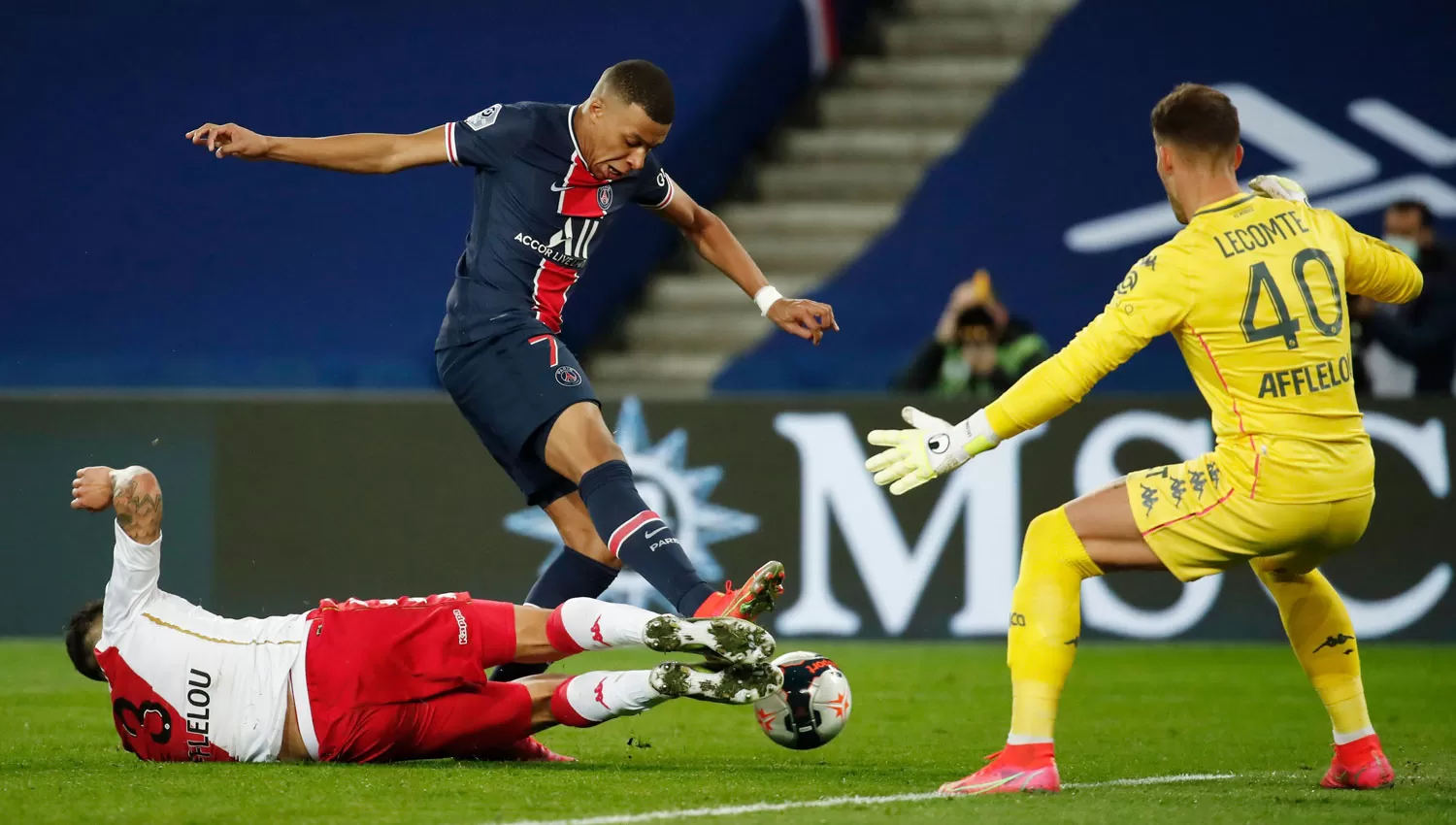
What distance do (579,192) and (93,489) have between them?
5.49 feet

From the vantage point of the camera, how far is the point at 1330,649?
16.0 ft

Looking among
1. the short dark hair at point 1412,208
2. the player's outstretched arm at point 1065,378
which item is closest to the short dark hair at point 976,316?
the short dark hair at point 1412,208

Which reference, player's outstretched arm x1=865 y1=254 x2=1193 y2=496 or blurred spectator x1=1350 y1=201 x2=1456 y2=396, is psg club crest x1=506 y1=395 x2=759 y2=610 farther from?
player's outstretched arm x1=865 y1=254 x2=1193 y2=496

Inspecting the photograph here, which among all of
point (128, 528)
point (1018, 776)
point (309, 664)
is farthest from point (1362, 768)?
point (128, 528)

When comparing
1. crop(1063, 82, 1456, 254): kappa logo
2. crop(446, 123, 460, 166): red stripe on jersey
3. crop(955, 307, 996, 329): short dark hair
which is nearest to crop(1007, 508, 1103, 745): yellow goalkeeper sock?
crop(446, 123, 460, 166): red stripe on jersey

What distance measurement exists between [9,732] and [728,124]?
8694 mm

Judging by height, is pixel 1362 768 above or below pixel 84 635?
below

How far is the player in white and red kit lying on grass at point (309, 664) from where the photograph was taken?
502 centimetres

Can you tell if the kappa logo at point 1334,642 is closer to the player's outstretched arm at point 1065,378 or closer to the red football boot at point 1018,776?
the red football boot at point 1018,776

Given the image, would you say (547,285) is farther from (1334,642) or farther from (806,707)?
(1334,642)

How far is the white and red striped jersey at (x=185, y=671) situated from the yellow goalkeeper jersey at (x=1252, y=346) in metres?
2.12

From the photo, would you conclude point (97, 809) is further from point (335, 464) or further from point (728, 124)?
point (728, 124)

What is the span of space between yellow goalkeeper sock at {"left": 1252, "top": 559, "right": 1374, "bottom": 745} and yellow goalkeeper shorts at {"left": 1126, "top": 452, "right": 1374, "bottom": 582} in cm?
33

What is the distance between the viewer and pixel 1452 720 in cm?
664
